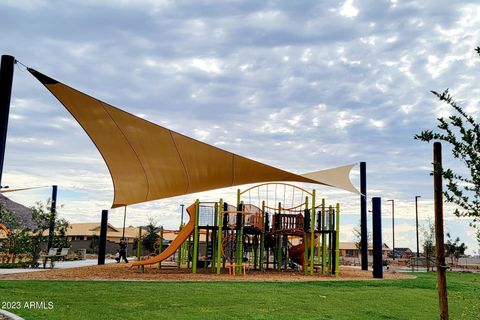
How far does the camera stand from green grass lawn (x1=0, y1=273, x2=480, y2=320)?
6.45 metres

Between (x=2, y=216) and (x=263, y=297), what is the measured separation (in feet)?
46.9

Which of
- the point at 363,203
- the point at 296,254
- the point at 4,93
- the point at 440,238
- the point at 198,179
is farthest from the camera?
the point at 296,254

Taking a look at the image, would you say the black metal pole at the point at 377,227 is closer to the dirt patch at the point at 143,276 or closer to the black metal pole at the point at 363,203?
the dirt patch at the point at 143,276

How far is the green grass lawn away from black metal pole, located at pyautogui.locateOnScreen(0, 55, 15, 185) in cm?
226

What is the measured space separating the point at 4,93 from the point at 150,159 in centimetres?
612

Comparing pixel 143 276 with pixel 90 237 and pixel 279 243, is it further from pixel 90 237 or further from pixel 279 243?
pixel 90 237

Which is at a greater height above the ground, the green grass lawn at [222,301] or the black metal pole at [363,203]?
the black metal pole at [363,203]

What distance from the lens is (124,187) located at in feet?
46.9

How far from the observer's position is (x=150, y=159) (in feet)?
41.5

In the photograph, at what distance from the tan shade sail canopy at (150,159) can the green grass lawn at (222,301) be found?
3472 millimetres

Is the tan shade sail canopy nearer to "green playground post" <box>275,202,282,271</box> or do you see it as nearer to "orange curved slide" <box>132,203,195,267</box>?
"orange curved slide" <box>132,203,195,267</box>

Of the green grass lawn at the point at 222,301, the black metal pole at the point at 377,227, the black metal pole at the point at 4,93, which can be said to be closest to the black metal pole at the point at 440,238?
the green grass lawn at the point at 222,301

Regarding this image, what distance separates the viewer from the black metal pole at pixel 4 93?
6527 millimetres

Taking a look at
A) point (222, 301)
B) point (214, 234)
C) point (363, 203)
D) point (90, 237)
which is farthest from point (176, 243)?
point (90, 237)
